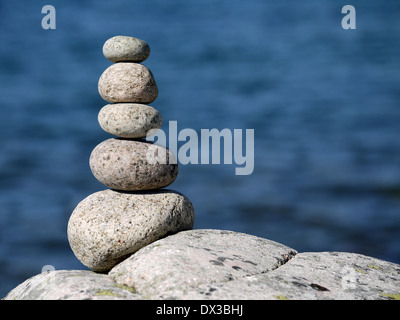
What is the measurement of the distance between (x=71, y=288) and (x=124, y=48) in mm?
3329

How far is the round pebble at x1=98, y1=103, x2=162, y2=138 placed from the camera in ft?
22.9

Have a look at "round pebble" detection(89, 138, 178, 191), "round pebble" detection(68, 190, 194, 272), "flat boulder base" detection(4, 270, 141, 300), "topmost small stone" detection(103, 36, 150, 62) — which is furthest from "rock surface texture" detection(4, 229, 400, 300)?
"topmost small stone" detection(103, 36, 150, 62)

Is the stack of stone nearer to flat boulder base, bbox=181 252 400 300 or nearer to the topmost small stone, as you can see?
the topmost small stone

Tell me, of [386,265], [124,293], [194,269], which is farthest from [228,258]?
[386,265]

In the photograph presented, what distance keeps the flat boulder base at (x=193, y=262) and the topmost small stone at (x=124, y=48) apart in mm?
2546

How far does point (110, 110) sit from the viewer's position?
7.10m

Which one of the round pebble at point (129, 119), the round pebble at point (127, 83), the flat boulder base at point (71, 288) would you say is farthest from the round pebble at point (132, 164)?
the flat boulder base at point (71, 288)

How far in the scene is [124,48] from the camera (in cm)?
712

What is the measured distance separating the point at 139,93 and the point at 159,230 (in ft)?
6.18

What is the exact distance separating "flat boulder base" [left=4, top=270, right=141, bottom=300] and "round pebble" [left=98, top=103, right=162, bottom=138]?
1.94 meters

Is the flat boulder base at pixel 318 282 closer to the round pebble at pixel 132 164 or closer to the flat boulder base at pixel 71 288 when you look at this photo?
the flat boulder base at pixel 71 288

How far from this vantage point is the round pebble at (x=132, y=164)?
6.88 m

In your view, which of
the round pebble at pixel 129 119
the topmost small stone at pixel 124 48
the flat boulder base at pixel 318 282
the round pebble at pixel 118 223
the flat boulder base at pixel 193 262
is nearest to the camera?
the flat boulder base at pixel 318 282

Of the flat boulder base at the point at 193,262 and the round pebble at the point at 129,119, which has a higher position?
the round pebble at the point at 129,119
